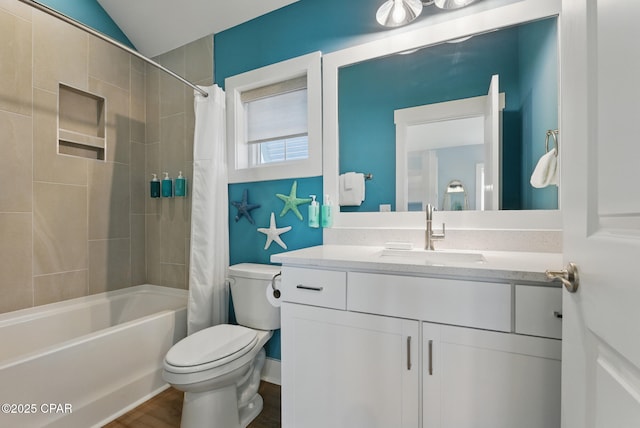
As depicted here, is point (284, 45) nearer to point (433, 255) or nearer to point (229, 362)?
point (433, 255)

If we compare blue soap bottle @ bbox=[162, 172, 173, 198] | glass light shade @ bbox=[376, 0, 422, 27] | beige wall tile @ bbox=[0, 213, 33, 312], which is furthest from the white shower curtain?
glass light shade @ bbox=[376, 0, 422, 27]

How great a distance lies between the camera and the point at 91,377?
1.46 metres

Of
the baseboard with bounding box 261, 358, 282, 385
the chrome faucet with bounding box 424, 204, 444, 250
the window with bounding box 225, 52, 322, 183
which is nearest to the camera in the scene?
the chrome faucet with bounding box 424, 204, 444, 250

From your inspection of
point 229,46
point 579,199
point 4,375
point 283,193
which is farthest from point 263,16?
point 4,375

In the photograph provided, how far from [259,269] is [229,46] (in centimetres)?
168

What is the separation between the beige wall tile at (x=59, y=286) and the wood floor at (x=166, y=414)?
3.11ft

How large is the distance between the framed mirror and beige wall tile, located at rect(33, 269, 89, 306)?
75.0 inches

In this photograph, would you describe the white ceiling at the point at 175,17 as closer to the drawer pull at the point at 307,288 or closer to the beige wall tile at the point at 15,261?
the beige wall tile at the point at 15,261

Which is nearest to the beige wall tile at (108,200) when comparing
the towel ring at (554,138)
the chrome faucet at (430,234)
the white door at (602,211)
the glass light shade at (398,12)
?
the glass light shade at (398,12)

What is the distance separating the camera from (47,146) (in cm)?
186

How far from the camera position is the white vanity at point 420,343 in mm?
836

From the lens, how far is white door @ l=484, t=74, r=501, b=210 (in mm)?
1362

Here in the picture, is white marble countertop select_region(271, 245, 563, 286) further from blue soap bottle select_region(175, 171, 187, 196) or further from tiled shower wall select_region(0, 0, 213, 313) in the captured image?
tiled shower wall select_region(0, 0, 213, 313)

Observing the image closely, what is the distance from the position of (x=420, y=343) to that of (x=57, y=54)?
A: 2.80m
